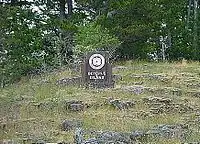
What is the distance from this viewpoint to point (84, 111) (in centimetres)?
1362

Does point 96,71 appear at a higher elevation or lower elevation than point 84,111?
higher

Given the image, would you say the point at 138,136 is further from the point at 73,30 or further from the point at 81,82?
the point at 73,30

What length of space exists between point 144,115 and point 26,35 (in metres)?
13.4

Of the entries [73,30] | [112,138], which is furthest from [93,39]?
[112,138]

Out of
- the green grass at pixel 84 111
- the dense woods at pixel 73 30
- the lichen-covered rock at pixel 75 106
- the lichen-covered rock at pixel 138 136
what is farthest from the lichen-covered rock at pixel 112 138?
the dense woods at pixel 73 30

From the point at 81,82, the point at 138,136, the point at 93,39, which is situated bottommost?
the point at 138,136

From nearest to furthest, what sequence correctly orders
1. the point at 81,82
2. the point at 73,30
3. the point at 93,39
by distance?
the point at 81,82
the point at 93,39
the point at 73,30

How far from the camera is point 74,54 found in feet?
78.1

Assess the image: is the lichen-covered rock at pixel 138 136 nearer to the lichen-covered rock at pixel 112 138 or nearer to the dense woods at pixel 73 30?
the lichen-covered rock at pixel 112 138

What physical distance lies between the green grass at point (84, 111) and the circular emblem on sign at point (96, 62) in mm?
828

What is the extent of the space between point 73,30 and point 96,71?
863cm

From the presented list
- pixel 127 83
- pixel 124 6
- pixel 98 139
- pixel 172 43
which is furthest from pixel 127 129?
pixel 172 43

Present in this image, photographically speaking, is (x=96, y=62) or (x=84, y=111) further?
(x=96, y=62)

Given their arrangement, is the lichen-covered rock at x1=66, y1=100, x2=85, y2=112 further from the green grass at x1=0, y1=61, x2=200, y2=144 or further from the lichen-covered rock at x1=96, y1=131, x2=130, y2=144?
the lichen-covered rock at x1=96, y1=131, x2=130, y2=144
